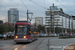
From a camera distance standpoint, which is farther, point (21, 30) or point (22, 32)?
point (21, 30)

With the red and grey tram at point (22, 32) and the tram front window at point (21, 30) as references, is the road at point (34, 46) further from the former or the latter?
the tram front window at point (21, 30)

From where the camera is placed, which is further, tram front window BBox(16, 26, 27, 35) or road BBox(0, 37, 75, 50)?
tram front window BBox(16, 26, 27, 35)

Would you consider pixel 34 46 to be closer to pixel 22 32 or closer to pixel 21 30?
pixel 22 32

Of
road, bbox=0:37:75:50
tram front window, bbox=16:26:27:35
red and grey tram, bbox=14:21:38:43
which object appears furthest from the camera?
tram front window, bbox=16:26:27:35

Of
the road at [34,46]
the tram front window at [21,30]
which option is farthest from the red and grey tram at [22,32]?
the road at [34,46]

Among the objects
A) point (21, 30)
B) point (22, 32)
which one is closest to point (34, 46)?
point (22, 32)

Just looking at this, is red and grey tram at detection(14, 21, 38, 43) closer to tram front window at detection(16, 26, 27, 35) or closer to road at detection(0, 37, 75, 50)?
tram front window at detection(16, 26, 27, 35)

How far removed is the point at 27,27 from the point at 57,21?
105m

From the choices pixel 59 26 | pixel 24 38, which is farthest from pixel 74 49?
pixel 59 26

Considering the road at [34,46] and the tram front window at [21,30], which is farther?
the tram front window at [21,30]

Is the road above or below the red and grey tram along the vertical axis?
below

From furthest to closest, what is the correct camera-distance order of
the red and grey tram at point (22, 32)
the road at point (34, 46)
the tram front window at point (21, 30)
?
the tram front window at point (21, 30), the red and grey tram at point (22, 32), the road at point (34, 46)

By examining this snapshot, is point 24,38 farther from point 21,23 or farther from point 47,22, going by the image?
point 47,22

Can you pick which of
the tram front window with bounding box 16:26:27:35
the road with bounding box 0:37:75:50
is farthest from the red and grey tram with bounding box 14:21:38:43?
the road with bounding box 0:37:75:50
